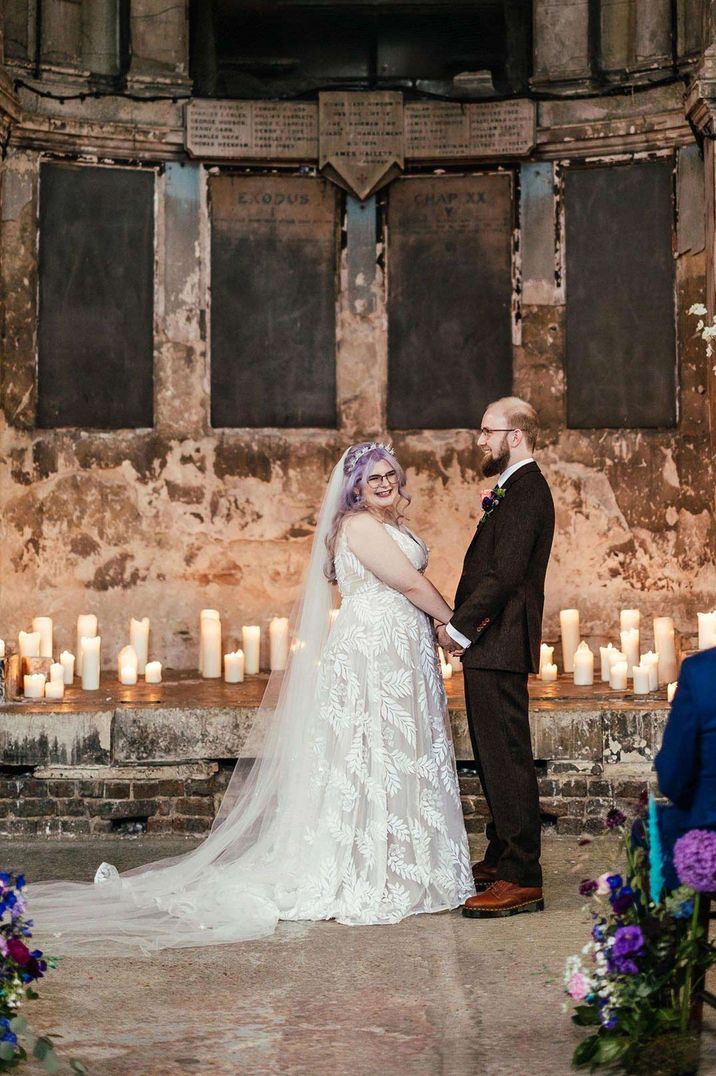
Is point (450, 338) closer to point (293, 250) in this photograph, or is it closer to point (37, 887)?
point (293, 250)

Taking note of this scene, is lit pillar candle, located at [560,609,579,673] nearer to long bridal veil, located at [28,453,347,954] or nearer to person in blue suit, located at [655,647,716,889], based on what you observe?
long bridal veil, located at [28,453,347,954]

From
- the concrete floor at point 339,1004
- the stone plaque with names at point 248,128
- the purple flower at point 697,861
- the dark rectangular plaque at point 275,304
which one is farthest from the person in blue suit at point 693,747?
the stone plaque with names at point 248,128

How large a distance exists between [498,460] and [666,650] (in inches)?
90.8

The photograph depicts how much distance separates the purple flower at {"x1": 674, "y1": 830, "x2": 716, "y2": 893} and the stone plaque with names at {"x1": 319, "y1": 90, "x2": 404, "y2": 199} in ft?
19.7

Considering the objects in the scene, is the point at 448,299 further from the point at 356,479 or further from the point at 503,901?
the point at 503,901

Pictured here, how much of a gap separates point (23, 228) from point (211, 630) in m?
2.80

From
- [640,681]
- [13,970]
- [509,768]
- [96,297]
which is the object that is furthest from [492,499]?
[96,297]

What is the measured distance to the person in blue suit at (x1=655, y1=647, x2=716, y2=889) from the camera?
3.30m

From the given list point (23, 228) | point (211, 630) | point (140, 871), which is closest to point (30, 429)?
point (23, 228)

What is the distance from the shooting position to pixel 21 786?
21.1 ft

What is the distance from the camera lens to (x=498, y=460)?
5.30 meters

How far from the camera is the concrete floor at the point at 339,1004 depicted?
3.62m

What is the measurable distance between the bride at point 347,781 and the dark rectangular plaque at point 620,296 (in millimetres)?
3441

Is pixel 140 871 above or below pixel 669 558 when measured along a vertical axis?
below
